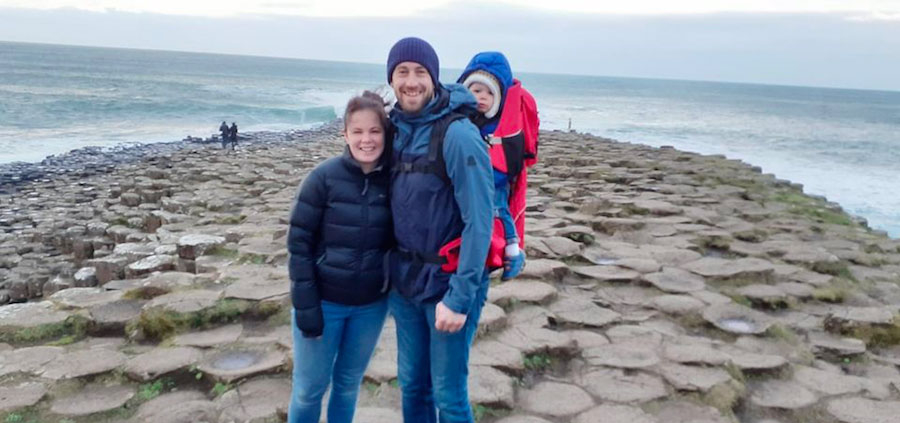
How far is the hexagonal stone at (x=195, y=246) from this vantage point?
20.5 ft

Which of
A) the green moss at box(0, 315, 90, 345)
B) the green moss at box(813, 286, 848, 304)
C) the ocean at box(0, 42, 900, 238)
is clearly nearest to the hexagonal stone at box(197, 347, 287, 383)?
the green moss at box(0, 315, 90, 345)

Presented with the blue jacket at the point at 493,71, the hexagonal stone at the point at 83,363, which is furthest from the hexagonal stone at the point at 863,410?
the hexagonal stone at the point at 83,363

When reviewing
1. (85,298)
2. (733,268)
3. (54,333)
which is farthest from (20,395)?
(733,268)

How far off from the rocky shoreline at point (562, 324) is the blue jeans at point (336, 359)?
1.73 feet

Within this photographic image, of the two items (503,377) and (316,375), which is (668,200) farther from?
(316,375)

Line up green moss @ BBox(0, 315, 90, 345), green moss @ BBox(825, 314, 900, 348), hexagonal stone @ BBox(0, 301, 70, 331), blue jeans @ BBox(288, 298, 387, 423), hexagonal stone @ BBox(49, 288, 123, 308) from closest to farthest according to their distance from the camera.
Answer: blue jeans @ BBox(288, 298, 387, 423)
green moss @ BBox(0, 315, 90, 345)
hexagonal stone @ BBox(0, 301, 70, 331)
green moss @ BBox(825, 314, 900, 348)
hexagonal stone @ BBox(49, 288, 123, 308)

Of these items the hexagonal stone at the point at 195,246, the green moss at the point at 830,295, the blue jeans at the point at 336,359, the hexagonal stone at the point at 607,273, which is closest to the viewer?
the blue jeans at the point at 336,359

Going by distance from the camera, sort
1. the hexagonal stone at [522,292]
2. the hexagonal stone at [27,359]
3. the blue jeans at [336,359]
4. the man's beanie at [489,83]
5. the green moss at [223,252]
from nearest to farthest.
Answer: the blue jeans at [336,359] < the man's beanie at [489,83] < the hexagonal stone at [27,359] < the hexagonal stone at [522,292] < the green moss at [223,252]

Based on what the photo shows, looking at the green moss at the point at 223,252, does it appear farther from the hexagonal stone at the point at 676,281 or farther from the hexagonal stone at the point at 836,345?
the hexagonal stone at the point at 836,345

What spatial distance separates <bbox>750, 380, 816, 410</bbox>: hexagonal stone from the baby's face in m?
2.22

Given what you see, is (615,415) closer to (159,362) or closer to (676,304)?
(676,304)

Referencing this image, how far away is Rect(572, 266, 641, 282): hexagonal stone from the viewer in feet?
18.3

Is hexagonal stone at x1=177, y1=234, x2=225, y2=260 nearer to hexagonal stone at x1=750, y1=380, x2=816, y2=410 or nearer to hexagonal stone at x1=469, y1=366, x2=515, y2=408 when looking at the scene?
hexagonal stone at x1=469, y1=366, x2=515, y2=408

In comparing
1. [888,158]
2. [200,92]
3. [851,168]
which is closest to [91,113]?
[200,92]
